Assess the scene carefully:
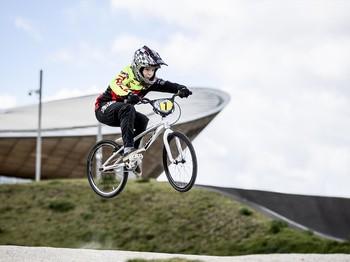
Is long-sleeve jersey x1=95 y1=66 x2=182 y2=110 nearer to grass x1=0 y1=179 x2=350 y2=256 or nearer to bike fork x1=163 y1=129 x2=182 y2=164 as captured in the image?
bike fork x1=163 y1=129 x2=182 y2=164

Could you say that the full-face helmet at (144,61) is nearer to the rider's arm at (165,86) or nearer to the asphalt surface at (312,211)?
the rider's arm at (165,86)

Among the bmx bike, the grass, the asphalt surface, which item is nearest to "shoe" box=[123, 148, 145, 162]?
the bmx bike

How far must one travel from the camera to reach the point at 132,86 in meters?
13.5

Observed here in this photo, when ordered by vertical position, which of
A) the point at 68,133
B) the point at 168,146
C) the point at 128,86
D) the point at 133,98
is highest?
the point at 68,133

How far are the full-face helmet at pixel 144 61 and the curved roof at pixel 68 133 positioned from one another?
59.3 metres

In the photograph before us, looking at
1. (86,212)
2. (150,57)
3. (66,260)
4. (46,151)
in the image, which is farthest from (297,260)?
(46,151)

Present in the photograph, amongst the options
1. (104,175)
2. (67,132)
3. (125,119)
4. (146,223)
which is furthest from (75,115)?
(125,119)

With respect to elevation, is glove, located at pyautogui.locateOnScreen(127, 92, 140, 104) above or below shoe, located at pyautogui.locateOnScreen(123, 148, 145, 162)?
above

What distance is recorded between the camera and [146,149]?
14117 mm

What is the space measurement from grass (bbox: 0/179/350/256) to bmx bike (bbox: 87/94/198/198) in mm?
24920

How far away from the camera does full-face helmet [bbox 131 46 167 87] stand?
12961 mm

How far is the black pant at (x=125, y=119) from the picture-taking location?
1390 centimetres

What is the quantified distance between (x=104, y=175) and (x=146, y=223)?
2849 cm

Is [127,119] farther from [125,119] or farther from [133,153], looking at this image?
[133,153]
